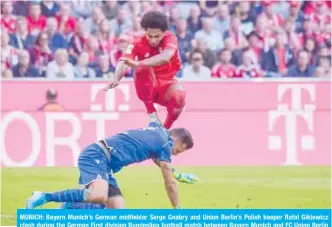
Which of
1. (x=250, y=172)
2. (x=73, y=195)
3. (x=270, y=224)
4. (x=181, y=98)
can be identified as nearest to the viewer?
(x=270, y=224)

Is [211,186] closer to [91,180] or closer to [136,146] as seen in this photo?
[136,146]

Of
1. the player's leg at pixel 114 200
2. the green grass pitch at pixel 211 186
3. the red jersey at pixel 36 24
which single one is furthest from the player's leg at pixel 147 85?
the red jersey at pixel 36 24

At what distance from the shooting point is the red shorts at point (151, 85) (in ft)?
39.7

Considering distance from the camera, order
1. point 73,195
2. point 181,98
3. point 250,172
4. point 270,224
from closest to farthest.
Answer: point 270,224, point 73,195, point 181,98, point 250,172

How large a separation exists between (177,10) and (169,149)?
9.01 m

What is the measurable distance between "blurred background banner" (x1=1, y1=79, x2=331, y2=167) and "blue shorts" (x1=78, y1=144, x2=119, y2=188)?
21.3 ft

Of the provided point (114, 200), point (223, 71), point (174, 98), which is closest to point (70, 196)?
point (114, 200)

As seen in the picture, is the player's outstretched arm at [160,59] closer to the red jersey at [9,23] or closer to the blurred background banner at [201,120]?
the blurred background banner at [201,120]

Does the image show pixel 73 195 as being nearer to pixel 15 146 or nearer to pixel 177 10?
pixel 15 146

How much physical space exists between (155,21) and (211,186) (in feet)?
13.3

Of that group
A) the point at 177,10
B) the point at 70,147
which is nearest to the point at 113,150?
the point at 70,147

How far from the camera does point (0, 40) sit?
17.2 meters

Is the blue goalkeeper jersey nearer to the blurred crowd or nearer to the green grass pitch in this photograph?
the green grass pitch

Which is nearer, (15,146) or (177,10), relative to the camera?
(15,146)
